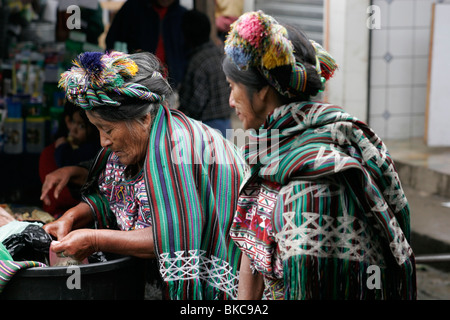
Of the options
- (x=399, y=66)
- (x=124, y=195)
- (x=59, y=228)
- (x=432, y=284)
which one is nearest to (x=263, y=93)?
(x=124, y=195)

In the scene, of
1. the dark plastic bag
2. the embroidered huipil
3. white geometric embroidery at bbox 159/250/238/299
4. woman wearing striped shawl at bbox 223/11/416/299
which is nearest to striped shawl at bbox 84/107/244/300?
white geometric embroidery at bbox 159/250/238/299

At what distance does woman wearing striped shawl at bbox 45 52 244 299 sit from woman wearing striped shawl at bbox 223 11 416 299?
0.43 m

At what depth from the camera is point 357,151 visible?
6.13 feet

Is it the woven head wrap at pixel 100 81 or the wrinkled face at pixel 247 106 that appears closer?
the wrinkled face at pixel 247 106

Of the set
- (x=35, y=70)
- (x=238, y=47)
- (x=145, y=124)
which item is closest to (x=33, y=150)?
(x=35, y=70)

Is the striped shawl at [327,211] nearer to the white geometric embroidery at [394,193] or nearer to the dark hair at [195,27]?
the white geometric embroidery at [394,193]

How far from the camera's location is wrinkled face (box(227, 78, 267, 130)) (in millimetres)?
1967

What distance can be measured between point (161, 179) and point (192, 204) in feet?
0.49

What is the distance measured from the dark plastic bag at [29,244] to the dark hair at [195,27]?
2925 millimetres

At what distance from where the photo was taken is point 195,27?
5.13 m

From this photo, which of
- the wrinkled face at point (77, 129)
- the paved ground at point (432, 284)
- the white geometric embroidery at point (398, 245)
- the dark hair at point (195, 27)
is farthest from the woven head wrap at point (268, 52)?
the dark hair at point (195, 27)

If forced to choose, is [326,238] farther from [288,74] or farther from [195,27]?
[195,27]

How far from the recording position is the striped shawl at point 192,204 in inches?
91.8

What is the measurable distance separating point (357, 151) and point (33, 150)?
3.79m
